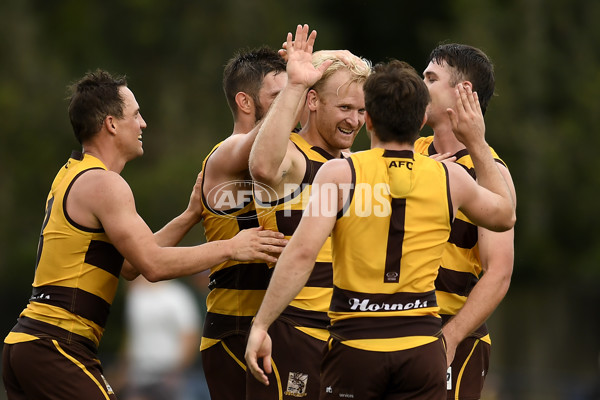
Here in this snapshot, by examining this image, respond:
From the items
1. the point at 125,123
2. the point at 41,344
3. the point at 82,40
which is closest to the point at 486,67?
the point at 125,123

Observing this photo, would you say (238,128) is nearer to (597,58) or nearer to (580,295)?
(580,295)

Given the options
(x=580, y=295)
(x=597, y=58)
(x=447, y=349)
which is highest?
(x=597, y=58)

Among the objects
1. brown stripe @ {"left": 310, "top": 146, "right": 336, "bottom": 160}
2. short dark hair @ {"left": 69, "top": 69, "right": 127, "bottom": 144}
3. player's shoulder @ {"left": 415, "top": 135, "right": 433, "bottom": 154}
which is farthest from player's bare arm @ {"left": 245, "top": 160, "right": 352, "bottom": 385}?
short dark hair @ {"left": 69, "top": 69, "right": 127, "bottom": 144}

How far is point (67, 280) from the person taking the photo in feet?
19.3

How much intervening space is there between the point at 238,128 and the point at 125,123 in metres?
0.89

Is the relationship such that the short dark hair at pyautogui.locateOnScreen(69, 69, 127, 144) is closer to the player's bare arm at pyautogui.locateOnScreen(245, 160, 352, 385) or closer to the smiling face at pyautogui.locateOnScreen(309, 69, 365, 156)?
the smiling face at pyautogui.locateOnScreen(309, 69, 365, 156)

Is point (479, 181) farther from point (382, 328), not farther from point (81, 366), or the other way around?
point (81, 366)

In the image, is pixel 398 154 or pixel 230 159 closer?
pixel 398 154

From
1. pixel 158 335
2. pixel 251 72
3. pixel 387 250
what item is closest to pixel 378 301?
pixel 387 250

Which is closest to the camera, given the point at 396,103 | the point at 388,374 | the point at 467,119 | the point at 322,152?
the point at 388,374

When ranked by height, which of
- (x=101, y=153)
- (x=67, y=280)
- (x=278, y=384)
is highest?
(x=101, y=153)

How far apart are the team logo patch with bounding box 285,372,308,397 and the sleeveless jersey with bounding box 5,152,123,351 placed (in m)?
1.19

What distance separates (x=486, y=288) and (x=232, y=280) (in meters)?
1.58

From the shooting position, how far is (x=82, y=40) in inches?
1001
